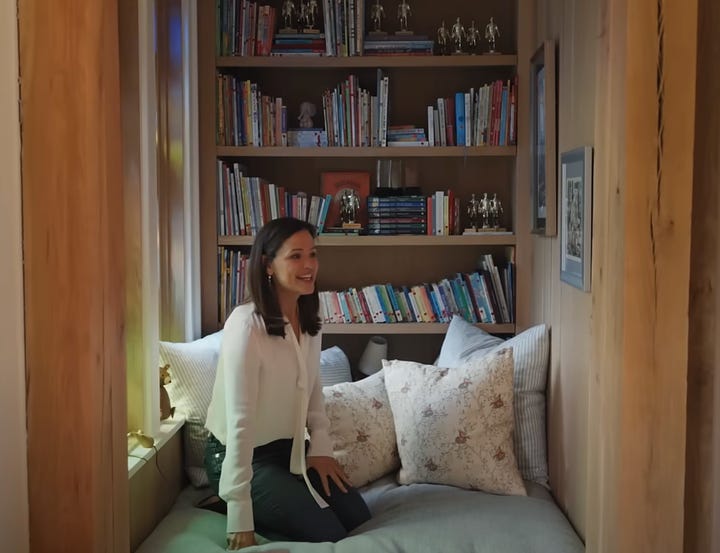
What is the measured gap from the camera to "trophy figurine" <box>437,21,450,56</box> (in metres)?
3.81

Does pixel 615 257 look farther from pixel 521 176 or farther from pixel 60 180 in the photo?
pixel 521 176

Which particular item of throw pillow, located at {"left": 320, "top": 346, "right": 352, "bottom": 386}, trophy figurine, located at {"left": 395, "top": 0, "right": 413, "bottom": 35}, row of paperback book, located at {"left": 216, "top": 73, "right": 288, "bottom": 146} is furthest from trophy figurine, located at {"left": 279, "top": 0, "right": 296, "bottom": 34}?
throw pillow, located at {"left": 320, "top": 346, "right": 352, "bottom": 386}

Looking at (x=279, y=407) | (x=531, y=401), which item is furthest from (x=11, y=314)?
(x=531, y=401)

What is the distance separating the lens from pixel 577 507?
2.81 metres

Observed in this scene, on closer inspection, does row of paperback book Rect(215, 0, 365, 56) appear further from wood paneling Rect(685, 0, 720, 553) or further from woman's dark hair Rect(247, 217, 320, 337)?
wood paneling Rect(685, 0, 720, 553)

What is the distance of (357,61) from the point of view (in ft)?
12.2

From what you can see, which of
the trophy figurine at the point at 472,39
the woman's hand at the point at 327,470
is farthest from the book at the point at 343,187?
the woman's hand at the point at 327,470

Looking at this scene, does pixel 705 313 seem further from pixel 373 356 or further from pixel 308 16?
pixel 308 16

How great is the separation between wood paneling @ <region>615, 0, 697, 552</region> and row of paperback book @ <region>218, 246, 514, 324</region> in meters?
1.80

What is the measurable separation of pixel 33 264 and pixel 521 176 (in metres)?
2.28

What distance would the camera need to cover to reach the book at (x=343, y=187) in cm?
394

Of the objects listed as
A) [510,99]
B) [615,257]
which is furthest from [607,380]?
[510,99]

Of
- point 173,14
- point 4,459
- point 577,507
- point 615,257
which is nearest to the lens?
point 4,459

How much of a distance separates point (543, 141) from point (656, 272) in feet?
4.76
